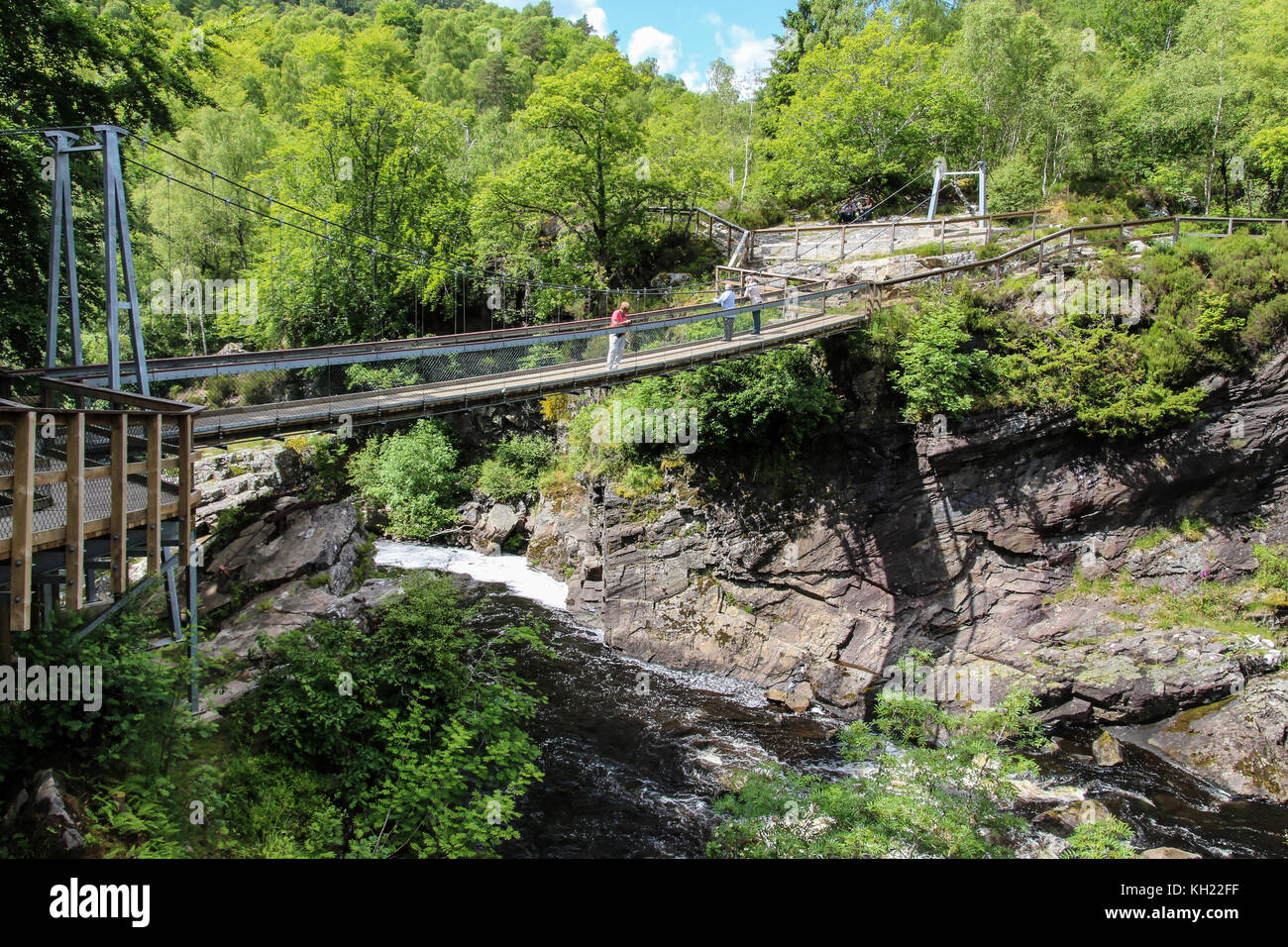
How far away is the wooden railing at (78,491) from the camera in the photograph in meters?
4.54

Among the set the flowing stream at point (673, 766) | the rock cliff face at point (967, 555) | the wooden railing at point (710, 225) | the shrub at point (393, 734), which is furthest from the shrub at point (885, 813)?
the wooden railing at point (710, 225)

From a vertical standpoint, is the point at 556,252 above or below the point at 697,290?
above

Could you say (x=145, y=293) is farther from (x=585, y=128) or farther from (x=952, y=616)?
(x=952, y=616)

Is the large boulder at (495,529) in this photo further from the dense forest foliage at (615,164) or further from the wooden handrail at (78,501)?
the wooden handrail at (78,501)

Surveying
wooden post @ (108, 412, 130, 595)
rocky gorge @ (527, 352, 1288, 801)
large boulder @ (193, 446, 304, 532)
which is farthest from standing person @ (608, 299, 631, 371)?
wooden post @ (108, 412, 130, 595)

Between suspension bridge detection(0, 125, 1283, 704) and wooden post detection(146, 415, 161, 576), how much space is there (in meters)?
0.02

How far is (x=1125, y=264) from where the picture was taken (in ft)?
46.2

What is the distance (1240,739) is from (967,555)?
4526mm

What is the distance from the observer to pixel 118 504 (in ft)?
18.2

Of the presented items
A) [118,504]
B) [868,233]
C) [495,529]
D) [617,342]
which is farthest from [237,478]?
[868,233]

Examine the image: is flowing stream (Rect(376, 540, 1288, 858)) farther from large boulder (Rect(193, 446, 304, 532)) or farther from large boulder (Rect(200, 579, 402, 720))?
large boulder (Rect(193, 446, 304, 532))

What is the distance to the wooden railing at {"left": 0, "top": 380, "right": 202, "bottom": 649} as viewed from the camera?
454 cm
